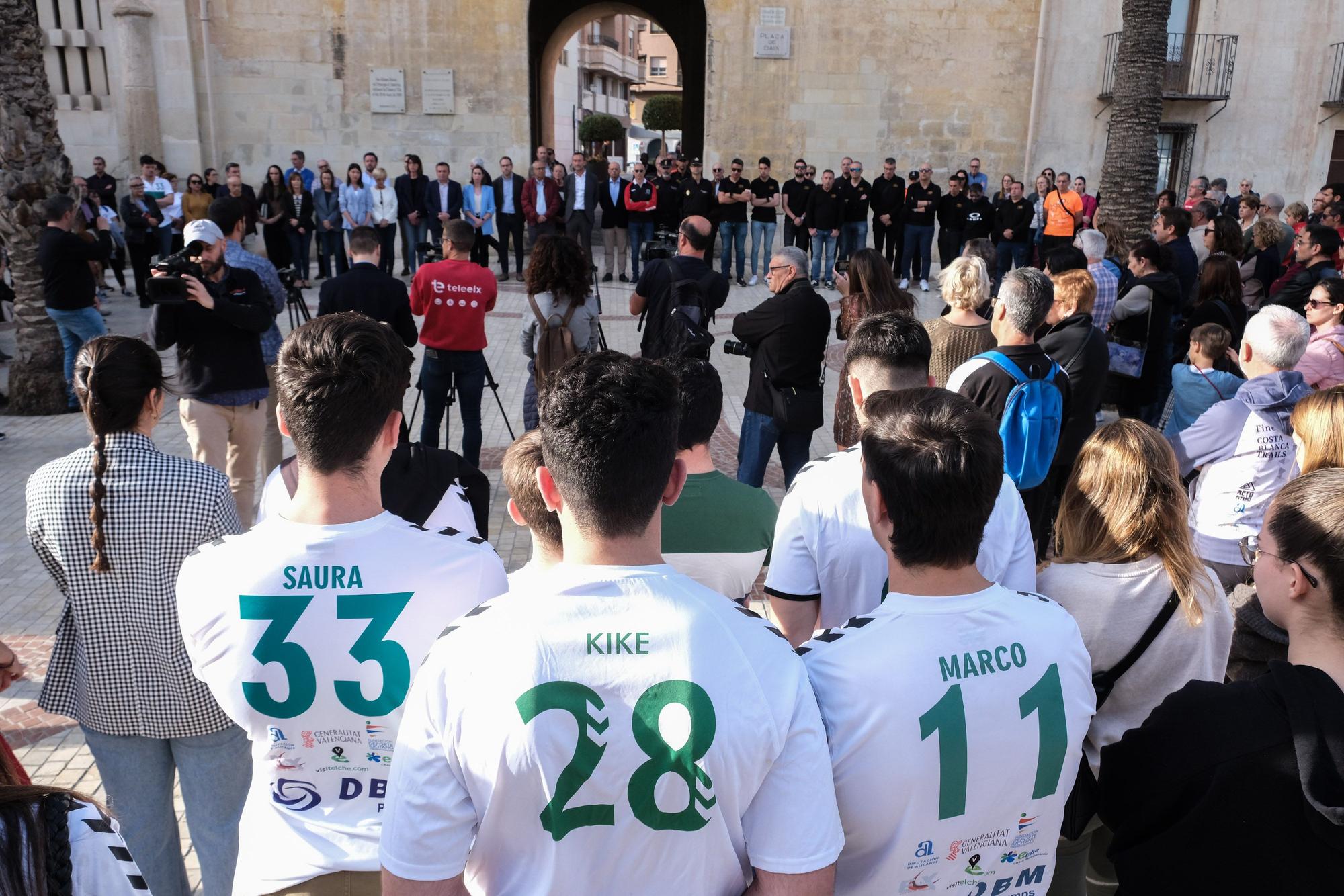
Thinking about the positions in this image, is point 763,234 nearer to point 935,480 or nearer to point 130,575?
point 130,575

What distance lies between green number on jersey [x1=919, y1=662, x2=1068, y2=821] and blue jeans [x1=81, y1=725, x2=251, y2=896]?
2053mm

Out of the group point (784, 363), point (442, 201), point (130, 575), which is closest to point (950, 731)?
point (130, 575)

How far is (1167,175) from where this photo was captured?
21.3 meters

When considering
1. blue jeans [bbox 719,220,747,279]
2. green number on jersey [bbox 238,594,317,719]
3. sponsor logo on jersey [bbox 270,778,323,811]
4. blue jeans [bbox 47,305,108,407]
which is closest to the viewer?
green number on jersey [bbox 238,594,317,719]

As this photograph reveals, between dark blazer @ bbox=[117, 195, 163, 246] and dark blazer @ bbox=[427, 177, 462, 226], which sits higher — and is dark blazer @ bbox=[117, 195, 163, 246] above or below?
below

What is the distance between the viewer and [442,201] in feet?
51.0

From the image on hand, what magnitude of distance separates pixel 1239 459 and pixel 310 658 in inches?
147

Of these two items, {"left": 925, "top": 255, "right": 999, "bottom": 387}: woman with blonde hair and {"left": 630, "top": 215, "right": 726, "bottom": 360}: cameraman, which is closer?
{"left": 925, "top": 255, "right": 999, "bottom": 387}: woman with blonde hair

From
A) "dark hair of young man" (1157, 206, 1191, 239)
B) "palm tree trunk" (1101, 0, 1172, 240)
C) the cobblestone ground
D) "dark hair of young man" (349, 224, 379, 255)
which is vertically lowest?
the cobblestone ground

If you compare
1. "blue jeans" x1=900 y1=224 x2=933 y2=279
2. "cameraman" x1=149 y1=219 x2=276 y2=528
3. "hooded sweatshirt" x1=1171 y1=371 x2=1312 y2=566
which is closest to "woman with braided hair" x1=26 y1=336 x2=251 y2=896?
"cameraman" x1=149 y1=219 x2=276 y2=528

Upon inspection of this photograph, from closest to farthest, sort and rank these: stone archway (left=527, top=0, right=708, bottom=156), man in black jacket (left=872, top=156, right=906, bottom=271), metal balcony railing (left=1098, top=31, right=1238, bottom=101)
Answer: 1. man in black jacket (left=872, top=156, right=906, bottom=271)
2. metal balcony railing (left=1098, top=31, right=1238, bottom=101)
3. stone archway (left=527, top=0, right=708, bottom=156)

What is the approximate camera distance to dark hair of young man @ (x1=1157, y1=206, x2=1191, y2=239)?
782 centimetres

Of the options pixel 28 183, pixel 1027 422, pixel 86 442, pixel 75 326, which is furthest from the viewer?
pixel 28 183

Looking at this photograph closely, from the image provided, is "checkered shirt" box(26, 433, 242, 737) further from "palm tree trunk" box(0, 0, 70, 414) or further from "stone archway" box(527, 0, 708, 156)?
"stone archway" box(527, 0, 708, 156)
